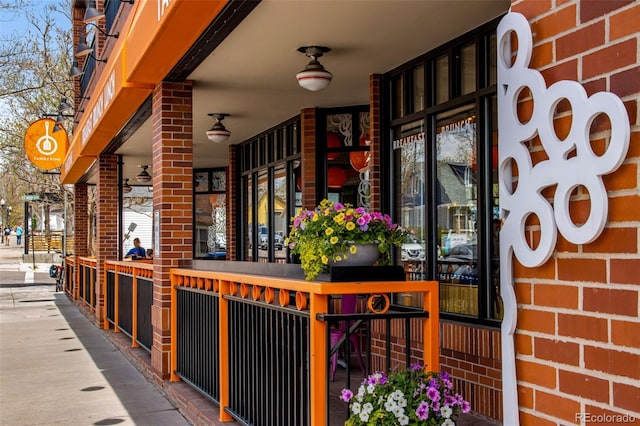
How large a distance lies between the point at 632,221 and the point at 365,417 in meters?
1.72

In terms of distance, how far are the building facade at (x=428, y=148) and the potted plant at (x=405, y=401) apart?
1.74 ft

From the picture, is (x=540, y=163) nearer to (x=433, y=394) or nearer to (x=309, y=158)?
(x=433, y=394)

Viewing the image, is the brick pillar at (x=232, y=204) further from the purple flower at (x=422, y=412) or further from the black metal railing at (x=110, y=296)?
the purple flower at (x=422, y=412)

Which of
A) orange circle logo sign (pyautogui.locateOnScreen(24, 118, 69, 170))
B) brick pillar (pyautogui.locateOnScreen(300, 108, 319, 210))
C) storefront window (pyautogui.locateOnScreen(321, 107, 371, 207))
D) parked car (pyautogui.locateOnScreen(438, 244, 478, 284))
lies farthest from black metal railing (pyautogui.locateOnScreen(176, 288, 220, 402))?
orange circle logo sign (pyautogui.locateOnScreen(24, 118, 69, 170))

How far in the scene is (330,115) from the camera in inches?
403

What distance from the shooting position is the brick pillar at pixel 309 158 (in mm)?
10031

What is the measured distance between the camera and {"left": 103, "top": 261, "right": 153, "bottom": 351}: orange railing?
30.1 ft

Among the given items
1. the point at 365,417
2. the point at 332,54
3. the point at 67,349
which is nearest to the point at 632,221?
the point at 365,417

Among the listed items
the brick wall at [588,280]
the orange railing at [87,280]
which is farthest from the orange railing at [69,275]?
the brick wall at [588,280]

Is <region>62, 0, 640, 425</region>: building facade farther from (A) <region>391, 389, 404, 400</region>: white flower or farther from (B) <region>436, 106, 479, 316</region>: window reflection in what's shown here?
(A) <region>391, 389, 404, 400</region>: white flower

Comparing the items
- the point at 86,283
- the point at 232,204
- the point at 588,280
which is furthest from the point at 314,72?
the point at 86,283

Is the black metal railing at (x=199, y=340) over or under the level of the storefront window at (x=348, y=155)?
under

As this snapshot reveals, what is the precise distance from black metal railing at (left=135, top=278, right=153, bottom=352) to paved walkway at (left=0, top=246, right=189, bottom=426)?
0.37 metres

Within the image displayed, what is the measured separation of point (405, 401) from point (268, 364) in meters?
1.53
